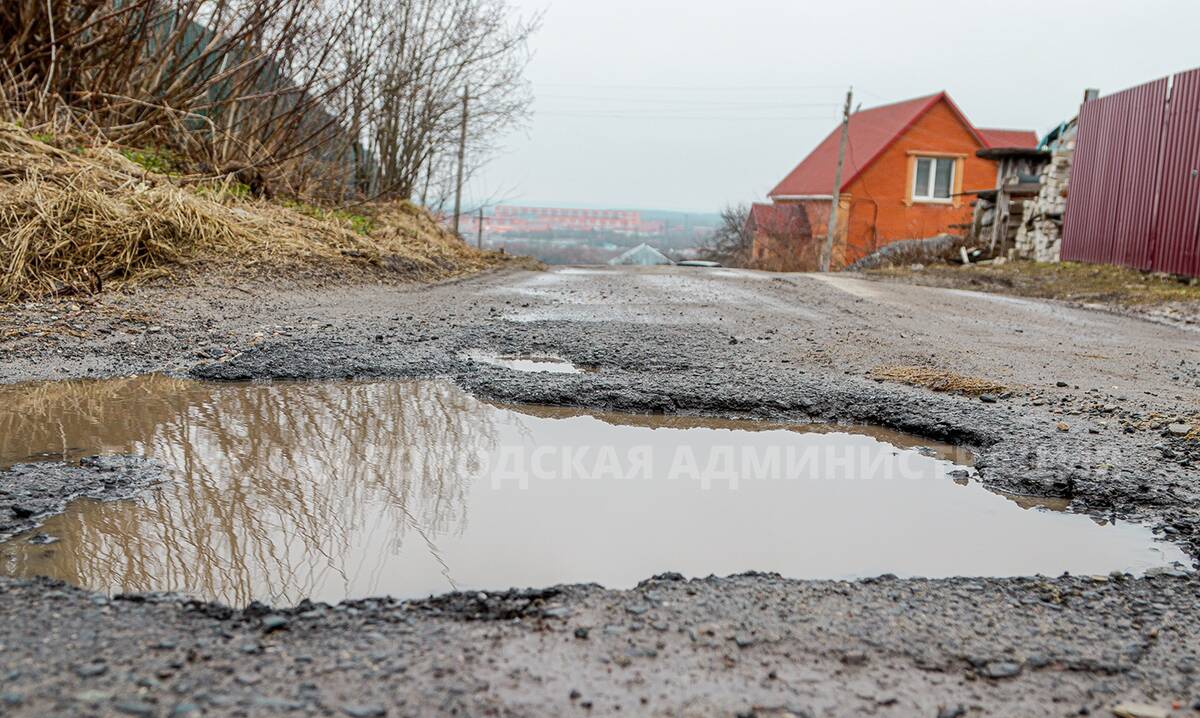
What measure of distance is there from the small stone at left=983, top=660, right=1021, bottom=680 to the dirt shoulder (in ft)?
25.2

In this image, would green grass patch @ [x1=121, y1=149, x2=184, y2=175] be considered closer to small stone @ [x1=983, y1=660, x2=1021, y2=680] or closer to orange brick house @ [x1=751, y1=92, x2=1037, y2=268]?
small stone @ [x1=983, y1=660, x2=1021, y2=680]

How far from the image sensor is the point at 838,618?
195 centimetres

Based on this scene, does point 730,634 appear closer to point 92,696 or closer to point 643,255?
point 92,696

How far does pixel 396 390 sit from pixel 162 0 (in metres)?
6.09

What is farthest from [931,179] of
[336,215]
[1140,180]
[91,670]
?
[91,670]

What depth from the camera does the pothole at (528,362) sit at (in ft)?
14.9

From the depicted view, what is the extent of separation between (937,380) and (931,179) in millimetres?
29386

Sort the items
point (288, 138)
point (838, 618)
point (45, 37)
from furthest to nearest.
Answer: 1. point (288, 138)
2. point (45, 37)
3. point (838, 618)

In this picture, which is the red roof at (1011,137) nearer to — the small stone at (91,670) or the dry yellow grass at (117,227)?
the dry yellow grass at (117,227)

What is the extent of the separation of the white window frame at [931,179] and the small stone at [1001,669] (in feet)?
103

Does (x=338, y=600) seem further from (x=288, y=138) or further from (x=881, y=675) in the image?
(x=288, y=138)

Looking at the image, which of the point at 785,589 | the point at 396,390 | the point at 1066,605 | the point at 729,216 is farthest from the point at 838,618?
the point at 729,216

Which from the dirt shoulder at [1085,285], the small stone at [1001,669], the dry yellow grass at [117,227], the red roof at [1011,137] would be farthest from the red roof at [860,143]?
the small stone at [1001,669]

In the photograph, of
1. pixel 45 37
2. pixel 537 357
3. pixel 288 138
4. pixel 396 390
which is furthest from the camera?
pixel 288 138
